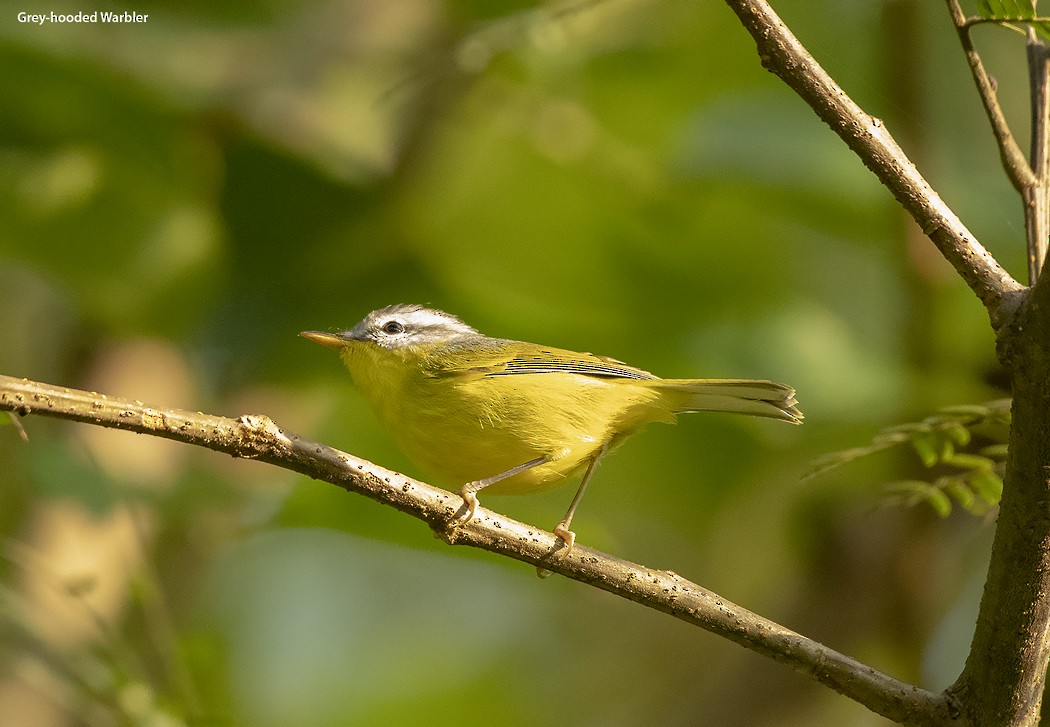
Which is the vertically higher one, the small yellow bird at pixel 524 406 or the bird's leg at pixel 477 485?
the small yellow bird at pixel 524 406

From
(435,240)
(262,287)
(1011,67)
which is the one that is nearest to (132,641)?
(262,287)

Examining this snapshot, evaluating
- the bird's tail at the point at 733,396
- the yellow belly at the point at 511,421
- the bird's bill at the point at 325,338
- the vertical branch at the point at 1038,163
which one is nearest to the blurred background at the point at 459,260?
the bird's bill at the point at 325,338

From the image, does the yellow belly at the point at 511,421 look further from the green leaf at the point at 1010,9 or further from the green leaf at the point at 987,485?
the green leaf at the point at 1010,9

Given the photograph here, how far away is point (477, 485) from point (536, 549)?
51 cm

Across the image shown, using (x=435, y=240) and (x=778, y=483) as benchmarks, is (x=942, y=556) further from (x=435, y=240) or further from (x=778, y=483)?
(x=435, y=240)

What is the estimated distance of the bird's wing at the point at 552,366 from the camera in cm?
288

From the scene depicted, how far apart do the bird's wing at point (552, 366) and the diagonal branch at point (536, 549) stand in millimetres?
1032

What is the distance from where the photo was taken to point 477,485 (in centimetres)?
233

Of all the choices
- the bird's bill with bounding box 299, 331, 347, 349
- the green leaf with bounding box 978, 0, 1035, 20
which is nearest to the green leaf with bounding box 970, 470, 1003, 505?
the green leaf with bounding box 978, 0, 1035, 20

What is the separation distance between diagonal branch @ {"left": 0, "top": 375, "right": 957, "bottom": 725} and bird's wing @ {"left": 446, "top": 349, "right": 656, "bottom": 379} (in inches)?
40.6

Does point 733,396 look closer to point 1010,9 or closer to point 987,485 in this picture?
point 987,485

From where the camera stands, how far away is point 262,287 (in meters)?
3.68

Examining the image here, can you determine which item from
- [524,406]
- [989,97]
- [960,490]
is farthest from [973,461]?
[524,406]

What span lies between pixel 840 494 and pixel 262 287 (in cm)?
229
